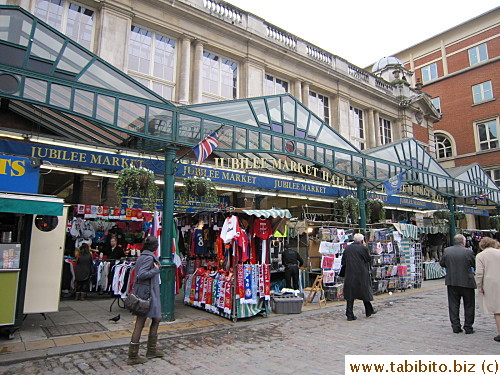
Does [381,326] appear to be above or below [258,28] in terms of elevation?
below

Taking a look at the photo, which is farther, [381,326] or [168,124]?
[168,124]

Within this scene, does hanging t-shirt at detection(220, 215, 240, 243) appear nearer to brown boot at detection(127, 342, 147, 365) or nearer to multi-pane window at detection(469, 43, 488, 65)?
brown boot at detection(127, 342, 147, 365)

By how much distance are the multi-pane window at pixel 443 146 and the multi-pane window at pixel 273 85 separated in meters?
22.0

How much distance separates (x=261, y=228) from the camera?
827 centimetres

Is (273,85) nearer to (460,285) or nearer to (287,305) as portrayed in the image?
(287,305)

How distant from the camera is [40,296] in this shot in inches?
266

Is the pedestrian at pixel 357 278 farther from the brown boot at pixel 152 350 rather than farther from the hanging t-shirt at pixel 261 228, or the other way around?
the brown boot at pixel 152 350

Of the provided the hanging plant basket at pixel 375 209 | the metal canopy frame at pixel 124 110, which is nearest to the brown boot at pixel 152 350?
the metal canopy frame at pixel 124 110

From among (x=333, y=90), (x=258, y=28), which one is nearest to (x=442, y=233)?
(x=333, y=90)

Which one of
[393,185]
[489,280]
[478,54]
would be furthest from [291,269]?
[478,54]

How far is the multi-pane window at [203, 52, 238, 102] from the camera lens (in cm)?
1541

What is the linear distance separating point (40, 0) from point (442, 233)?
19585mm

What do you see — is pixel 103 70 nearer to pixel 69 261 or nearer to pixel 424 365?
pixel 69 261

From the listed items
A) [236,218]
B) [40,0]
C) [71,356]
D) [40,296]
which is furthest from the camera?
[40,0]
